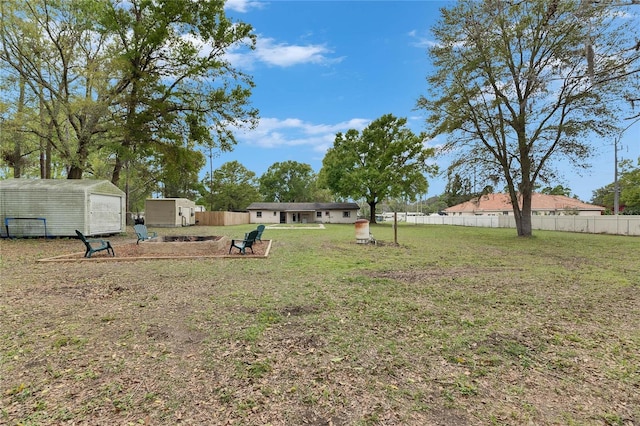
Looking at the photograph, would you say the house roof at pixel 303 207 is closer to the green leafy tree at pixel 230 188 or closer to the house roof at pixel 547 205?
the green leafy tree at pixel 230 188

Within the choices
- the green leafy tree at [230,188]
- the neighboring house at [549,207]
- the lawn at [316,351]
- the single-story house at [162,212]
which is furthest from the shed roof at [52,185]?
the neighboring house at [549,207]

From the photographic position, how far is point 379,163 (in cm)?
3153

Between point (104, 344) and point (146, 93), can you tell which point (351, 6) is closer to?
point (146, 93)

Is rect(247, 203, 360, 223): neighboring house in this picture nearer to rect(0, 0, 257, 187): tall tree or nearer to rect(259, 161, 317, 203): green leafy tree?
rect(259, 161, 317, 203): green leafy tree

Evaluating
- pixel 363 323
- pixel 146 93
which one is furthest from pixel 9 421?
pixel 146 93

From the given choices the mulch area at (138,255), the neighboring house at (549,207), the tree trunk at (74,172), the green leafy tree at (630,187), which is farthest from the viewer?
the neighboring house at (549,207)

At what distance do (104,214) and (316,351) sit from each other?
15.4 m

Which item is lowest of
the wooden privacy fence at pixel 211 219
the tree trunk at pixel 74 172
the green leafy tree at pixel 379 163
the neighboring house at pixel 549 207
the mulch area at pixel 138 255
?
the mulch area at pixel 138 255

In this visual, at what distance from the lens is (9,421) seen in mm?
2141

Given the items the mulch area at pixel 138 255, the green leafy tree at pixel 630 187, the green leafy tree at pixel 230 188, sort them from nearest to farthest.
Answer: the mulch area at pixel 138 255
the green leafy tree at pixel 630 187
the green leafy tree at pixel 230 188

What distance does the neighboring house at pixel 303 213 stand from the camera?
1649 inches

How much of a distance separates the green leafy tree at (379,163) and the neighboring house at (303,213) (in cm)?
760

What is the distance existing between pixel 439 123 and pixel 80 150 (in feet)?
63.3

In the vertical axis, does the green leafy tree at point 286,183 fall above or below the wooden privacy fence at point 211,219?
above
